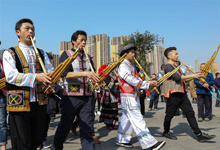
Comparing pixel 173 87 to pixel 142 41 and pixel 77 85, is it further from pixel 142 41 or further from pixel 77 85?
pixel 142 41

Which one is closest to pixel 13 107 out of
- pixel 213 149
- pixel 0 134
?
pixel 0 134

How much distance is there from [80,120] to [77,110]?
0.16 m

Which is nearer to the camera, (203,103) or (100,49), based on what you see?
(203,103)

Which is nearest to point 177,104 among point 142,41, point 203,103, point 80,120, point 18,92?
point 80,120

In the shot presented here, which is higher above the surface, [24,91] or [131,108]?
[24,91]

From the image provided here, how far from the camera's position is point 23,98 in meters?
2.19

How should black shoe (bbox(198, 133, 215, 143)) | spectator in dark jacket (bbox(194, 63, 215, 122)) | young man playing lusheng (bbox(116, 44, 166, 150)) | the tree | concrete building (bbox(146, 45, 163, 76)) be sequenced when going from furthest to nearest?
concrete building (bbox(146, 45, 163, 76)) < the tree < spectator in dark jacket (bbox(194, 63, 215, 122)) < black shoe (bbox(198, 133, 215, 143)) < young man playing lusheng (bbox(116, 44, 166, 150))

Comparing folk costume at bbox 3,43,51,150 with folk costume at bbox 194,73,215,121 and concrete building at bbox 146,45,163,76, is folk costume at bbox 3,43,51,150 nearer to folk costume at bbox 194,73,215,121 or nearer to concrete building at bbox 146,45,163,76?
folk costume at bbox 194,73,215,121

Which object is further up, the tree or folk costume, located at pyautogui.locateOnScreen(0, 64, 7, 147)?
Answer: the tree

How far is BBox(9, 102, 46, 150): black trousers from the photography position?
2.17 metres

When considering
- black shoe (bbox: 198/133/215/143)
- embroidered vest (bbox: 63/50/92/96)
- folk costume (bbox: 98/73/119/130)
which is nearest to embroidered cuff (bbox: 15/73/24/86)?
embroidered vest (bbox: 63/50/92/96)

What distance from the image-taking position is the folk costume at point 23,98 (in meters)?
2.12

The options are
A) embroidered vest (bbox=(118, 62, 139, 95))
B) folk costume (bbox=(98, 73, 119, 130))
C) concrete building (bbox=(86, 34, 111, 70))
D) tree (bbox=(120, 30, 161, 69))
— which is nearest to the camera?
embroidered vest (bbox=(118, 62, 139, 95))

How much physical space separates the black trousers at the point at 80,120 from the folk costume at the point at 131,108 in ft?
3.18
